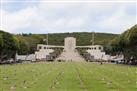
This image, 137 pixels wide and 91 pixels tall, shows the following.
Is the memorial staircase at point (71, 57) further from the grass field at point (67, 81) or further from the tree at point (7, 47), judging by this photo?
the grass field at point (67, 81)

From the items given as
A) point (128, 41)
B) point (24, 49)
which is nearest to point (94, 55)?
point (24, 49)

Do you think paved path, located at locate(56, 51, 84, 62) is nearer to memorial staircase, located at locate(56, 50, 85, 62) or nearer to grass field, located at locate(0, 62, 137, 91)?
memorial staircase, located at locate(56, 50, 85, 62)

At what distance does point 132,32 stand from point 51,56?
72623mm

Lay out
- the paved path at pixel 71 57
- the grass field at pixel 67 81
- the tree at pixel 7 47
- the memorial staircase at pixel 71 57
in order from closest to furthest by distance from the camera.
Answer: the grass field at pixel 67 81 < the tree at pixel 7 47 < the memorial staircase at pixel 71 57 < the paved path at pixel 71 57

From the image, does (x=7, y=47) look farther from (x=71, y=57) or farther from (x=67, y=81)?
(x=67, y=81)

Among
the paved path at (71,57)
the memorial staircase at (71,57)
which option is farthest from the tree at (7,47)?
the paved path at (71,57)

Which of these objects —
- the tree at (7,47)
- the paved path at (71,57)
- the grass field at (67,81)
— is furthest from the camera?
the paved path at (71,57)

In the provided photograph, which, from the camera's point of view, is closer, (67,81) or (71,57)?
(67,81)

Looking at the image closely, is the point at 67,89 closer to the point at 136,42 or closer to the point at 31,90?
the point at 31,90

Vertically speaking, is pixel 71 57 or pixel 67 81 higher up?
pixel 71 57

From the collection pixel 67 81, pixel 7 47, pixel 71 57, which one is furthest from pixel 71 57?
pixel 67 81

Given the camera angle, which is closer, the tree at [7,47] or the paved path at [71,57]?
the tree at [7,47]

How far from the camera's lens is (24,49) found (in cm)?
16312

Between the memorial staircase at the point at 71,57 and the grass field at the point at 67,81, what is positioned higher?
the memorial staircase at the point at 71,57
